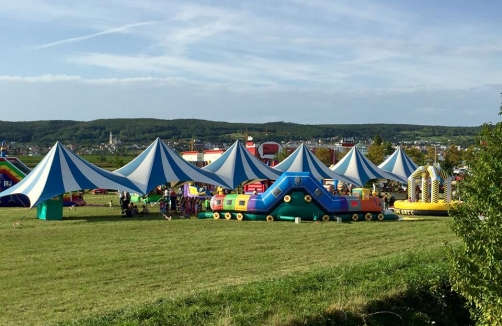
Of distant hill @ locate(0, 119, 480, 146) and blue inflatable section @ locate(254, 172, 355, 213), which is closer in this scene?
blue inflatable section @ locate(254, 172, 355, 213)

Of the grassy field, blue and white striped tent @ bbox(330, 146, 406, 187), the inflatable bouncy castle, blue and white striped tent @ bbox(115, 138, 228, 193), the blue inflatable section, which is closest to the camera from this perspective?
the grassy field

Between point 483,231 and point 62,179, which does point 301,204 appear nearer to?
point 62,179

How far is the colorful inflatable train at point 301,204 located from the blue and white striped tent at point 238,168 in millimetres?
4643

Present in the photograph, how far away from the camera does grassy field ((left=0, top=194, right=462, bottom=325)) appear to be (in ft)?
20.7

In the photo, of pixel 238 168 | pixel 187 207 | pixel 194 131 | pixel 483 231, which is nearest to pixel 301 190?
pixel 187 207

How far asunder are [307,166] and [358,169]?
3596mm

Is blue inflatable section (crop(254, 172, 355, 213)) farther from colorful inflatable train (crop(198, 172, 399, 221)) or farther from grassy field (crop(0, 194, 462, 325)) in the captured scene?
grassy field (crop(0, 194, 462, 325))

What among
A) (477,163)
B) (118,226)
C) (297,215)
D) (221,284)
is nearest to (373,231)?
(297,215)

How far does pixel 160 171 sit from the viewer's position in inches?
833

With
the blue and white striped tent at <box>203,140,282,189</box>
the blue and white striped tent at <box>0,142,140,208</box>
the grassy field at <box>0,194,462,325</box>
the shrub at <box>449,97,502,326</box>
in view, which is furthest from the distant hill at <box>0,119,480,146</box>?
the shrub at <box>449,97,502,326</box>

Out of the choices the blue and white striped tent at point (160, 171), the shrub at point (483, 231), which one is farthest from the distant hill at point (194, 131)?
the shrub at point (483, 231)

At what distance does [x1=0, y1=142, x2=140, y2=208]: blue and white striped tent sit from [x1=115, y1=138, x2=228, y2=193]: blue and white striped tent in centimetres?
80

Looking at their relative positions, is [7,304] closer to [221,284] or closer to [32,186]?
[221,284]

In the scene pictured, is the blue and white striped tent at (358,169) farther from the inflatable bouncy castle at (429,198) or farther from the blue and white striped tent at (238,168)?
the inflatable bouncy castle at (429,198)
